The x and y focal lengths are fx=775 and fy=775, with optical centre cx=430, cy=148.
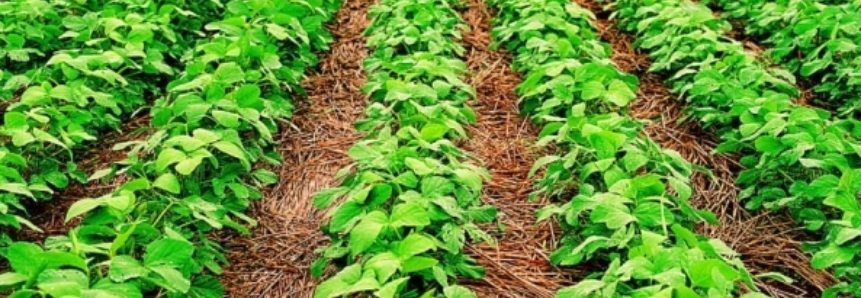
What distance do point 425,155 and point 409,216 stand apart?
1.81ft

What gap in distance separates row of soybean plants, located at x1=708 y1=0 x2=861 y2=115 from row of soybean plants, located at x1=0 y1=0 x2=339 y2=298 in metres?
2.64

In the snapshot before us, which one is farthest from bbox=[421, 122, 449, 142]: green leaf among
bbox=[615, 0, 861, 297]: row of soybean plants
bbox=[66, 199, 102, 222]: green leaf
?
bbox=[615, 0, 861, 297]: row of soybean plants

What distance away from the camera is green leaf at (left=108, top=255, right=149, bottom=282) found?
84.0 inches

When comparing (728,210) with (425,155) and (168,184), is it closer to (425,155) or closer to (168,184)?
(425,155)

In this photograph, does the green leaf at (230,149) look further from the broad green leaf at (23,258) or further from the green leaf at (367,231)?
the broad green leaf at (23,258)

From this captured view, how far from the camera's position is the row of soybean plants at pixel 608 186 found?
228cm

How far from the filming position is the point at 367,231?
2336 mm

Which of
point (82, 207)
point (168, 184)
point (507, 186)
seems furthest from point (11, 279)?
point (507, 186)

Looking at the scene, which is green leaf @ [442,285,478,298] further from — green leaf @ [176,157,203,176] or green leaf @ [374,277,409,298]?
green leaf @ [176,157,203,176]

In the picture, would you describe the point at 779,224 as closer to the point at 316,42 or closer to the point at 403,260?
the point at 403,260

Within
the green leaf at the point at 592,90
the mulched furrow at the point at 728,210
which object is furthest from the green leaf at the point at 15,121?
the mulched furrow at the point at 728,210

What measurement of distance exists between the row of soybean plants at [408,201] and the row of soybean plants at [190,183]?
0.40m

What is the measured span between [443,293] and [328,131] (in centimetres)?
169

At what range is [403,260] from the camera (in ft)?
7.50
